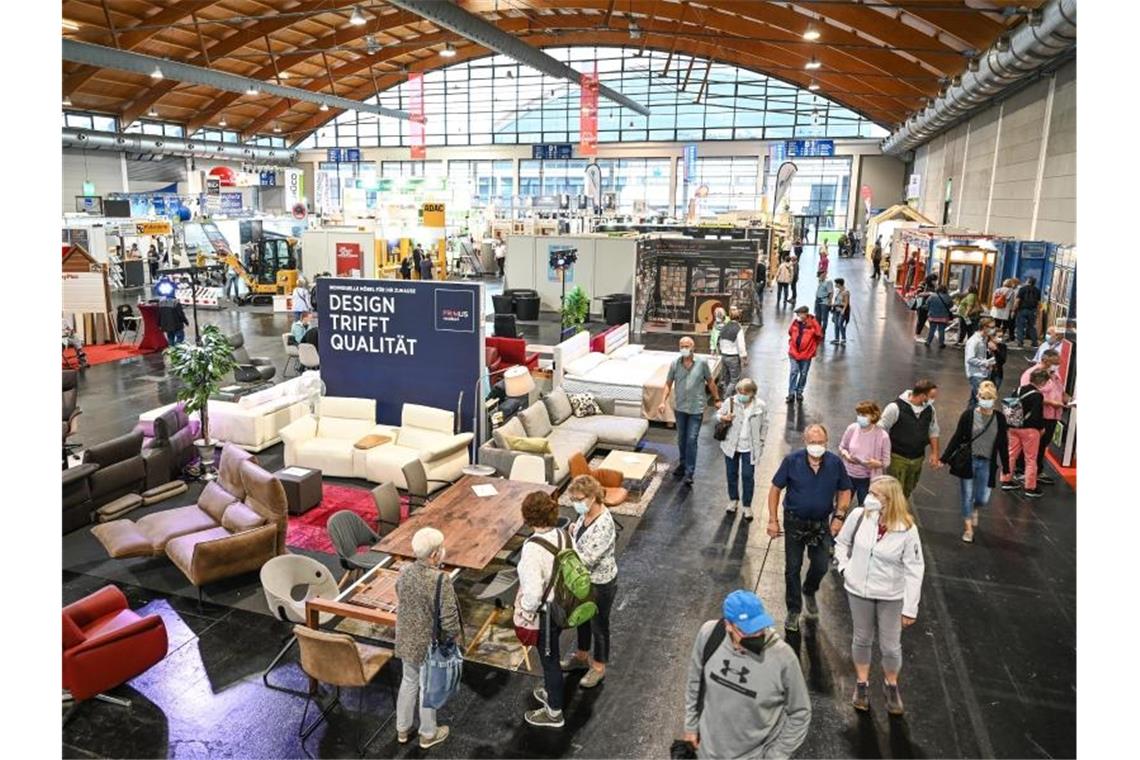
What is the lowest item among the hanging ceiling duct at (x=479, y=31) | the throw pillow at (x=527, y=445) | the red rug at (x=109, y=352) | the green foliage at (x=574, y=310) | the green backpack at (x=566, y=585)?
the red rug at (x=109, y=352)

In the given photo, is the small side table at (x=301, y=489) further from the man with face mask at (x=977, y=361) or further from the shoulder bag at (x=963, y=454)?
the man with face mask at (x=977, y=361)

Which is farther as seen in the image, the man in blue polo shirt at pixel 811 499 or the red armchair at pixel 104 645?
the man in blue polo shirt at pixel 811 499

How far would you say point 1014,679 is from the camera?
478 cm

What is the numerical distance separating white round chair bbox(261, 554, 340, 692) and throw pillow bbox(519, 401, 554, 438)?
3.60m

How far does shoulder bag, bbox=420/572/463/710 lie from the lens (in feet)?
12.7

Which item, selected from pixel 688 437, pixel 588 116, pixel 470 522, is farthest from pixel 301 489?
pixel 588 116

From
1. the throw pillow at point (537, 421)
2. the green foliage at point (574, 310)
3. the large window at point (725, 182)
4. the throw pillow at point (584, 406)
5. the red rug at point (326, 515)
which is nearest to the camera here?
the red rug at point (326, 515)

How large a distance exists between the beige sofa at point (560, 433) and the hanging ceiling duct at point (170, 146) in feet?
90.9

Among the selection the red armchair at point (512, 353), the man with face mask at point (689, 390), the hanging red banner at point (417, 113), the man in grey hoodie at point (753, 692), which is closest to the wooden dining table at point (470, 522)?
the man with face mask at point (689, 390)

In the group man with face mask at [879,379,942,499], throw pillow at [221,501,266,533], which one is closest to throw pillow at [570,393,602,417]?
man with face mask at [879,379,942,499]

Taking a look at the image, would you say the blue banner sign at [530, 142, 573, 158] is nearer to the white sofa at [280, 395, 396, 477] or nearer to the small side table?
the white sofa at [280, 395, 396, 477]

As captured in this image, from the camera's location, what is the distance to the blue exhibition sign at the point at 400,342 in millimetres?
8609

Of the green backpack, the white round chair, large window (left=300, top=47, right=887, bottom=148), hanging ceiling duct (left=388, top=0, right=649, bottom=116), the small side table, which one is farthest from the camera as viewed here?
large window (left=300, top=47, right=887, bottom=148)

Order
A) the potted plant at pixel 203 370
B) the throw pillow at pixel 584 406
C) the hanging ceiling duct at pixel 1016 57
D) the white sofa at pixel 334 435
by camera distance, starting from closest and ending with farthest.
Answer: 1. the potted plant at pixel 203 370
2. the white sofa at pixel 334 435
3. the throw pillow at pixel 584 406
4. the hanging ceiling duct at pixel 1016 57
